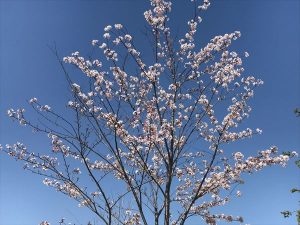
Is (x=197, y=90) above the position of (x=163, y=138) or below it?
above

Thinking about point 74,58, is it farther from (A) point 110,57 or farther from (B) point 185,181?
(B) point 185,181

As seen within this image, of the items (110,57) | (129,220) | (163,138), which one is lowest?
(129,220)

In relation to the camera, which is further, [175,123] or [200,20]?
[200,20]

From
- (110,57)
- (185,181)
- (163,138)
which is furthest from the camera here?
(185,181)

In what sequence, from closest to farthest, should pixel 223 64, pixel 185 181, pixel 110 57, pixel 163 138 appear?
pixel 163 138 < pixel 110 57 < pixel 223 64 < pixel 185 181

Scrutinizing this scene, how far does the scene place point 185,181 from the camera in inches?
469

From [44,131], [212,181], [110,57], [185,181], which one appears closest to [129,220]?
[185,181]

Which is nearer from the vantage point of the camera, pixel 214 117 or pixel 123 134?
pixel 123 134

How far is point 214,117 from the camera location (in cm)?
1089

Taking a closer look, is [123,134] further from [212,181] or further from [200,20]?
[200,20]

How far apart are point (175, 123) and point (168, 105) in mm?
484

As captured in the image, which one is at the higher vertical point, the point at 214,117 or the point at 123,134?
the point at 214,117

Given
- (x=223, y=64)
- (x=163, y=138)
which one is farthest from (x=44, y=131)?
(x=223, y=64)

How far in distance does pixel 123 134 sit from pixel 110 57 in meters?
1.99
